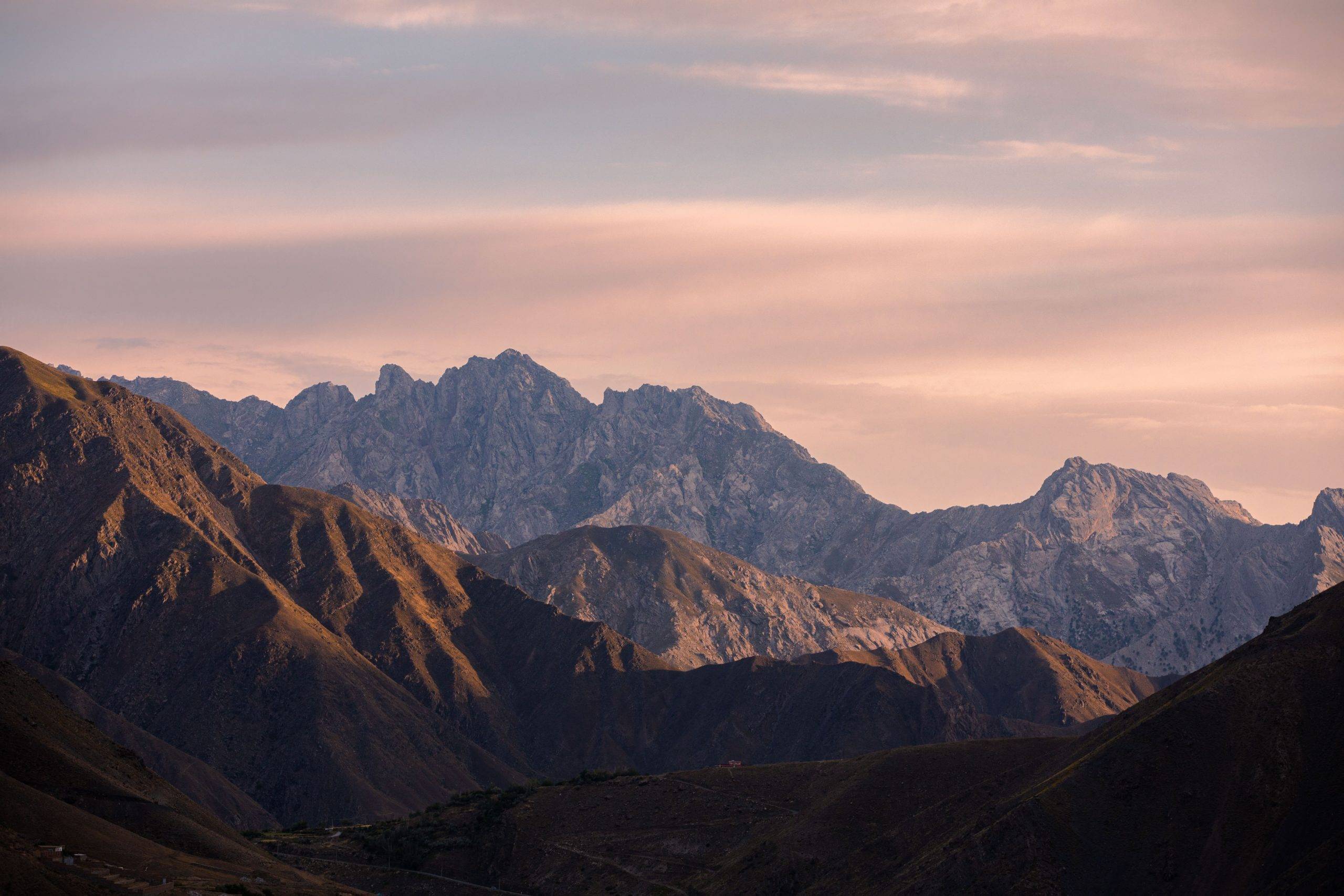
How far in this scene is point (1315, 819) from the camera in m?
141

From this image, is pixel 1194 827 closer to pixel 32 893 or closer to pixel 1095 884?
pixel 1095 884

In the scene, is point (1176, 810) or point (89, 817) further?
point (1176, 810)

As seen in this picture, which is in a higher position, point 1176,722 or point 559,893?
point 1176,722

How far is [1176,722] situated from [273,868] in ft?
345

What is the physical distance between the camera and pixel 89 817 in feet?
422

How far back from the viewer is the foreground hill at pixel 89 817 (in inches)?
4363

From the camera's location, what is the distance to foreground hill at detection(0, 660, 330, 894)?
111 meters

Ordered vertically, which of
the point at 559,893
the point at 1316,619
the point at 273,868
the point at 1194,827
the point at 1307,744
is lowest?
the point at 559,893

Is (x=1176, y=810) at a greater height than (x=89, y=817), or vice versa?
(x=1176, y=810)

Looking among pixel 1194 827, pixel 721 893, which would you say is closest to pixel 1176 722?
pixel 1194 827

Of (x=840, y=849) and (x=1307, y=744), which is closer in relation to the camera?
(x=1307, y=744)

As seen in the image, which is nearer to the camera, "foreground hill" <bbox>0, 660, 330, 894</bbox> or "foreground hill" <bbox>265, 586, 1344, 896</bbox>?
"foreground hill" <bbox>0, 660, 330, 894</bbox>

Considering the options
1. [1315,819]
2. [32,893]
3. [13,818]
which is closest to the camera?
[32,893]

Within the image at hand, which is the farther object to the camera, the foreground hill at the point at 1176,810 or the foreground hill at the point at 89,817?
the foreground hill at the point at 1176,810
